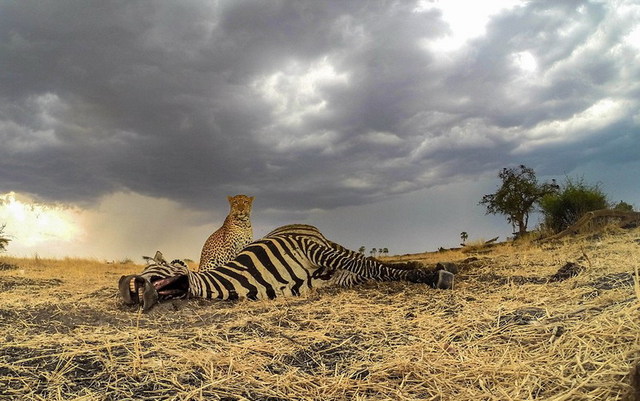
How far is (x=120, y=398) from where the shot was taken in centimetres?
255

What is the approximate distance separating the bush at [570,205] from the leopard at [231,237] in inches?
445

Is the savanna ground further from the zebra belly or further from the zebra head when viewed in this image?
the zebra belly

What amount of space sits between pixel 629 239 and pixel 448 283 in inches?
197

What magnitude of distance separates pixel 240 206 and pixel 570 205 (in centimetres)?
1231

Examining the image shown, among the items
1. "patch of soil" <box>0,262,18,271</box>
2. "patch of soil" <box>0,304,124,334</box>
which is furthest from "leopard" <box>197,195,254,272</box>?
"patch of soil" <box>0,262,18,271</box>

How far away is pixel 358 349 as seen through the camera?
3.10 meters

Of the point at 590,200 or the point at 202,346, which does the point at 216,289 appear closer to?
the point at 202,346

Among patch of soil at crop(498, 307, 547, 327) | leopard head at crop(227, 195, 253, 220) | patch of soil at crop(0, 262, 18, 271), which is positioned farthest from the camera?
patch of soil at crop(0, 262, 18, 271)

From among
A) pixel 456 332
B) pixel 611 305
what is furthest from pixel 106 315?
pixel 611 305

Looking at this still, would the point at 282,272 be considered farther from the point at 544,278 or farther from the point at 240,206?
the point at 240,206

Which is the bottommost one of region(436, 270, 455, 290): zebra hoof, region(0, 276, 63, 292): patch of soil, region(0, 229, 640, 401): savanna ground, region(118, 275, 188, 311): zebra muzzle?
region(0, 229, 640, 401): savanna ground

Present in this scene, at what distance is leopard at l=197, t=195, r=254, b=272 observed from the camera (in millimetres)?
8969

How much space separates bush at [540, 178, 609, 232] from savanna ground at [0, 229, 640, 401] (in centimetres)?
1223

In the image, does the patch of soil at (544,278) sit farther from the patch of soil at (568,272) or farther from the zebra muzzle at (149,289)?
the zebra muzzle at (149,289)
